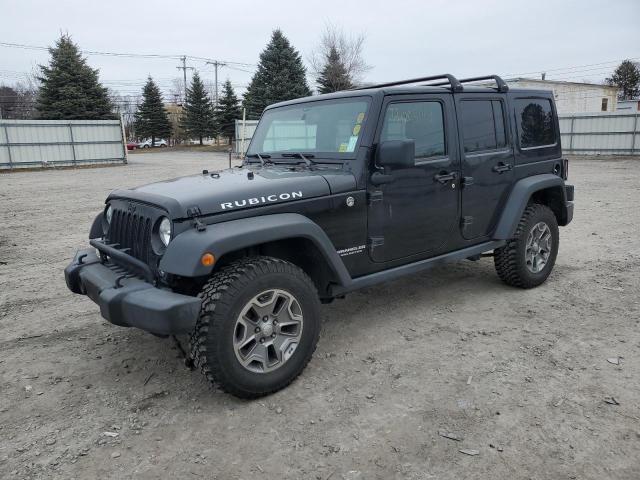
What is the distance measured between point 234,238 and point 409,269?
1.64 m

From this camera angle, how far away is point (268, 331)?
3.08 meters

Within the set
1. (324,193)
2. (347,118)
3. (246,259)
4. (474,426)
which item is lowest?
(474,426)

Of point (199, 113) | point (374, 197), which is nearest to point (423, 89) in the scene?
point (374, 197)

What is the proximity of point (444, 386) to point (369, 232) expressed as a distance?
1.17 m

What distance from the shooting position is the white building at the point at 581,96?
127 feet

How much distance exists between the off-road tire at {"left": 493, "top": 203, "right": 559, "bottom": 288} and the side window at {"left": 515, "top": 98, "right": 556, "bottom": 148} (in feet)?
2.11

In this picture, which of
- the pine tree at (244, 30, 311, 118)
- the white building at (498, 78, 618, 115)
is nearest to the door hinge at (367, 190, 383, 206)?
the pine tree at (244, 30, 311, 118)

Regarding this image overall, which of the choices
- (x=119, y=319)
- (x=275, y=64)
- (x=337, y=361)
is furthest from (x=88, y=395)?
(x=275, y=64)

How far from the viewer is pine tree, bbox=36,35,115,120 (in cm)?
3238

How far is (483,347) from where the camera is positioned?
3.76 meters

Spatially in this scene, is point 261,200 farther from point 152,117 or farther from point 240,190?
point 152,117

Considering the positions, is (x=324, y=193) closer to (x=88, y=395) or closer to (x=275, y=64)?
(x=88, y=395)

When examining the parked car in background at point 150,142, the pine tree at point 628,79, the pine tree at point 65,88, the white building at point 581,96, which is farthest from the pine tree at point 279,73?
the pine tree at point 628,79

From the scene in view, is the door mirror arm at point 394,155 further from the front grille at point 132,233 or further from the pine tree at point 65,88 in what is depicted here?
the pine tree at point 65,88
